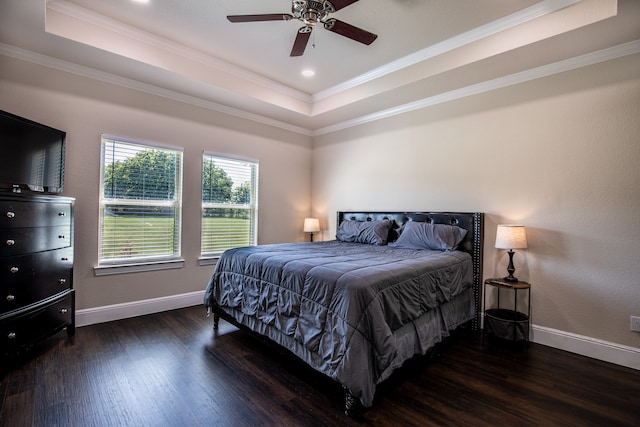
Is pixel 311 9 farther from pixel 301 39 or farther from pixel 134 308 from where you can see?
pixel 134 308

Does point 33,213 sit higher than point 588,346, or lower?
higher

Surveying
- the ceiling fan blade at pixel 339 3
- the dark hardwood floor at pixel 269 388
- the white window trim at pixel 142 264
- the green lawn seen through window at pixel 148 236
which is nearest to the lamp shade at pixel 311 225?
the green lawn seen through window at pixel 148 236

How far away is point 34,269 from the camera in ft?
7.89

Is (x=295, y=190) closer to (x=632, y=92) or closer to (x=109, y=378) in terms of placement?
(x=109, y=378)

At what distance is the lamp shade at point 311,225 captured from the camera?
16.6 feet

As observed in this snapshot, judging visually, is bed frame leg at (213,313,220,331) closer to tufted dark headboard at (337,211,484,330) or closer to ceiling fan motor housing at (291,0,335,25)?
tufted dark headboard at (337,211,484,330)

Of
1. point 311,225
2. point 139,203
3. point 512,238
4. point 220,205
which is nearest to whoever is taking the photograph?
point 512,238

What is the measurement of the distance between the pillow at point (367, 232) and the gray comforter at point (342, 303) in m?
1.02

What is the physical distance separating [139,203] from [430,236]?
11.2 ft

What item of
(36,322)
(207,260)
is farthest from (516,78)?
(36,322)

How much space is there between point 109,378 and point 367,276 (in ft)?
6.51

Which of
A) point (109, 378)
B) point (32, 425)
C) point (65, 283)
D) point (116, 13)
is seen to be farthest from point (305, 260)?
point (116, 13)

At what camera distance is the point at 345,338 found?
1.74 metres

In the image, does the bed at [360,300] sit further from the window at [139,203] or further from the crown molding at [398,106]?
the crown molding at [398,106]
